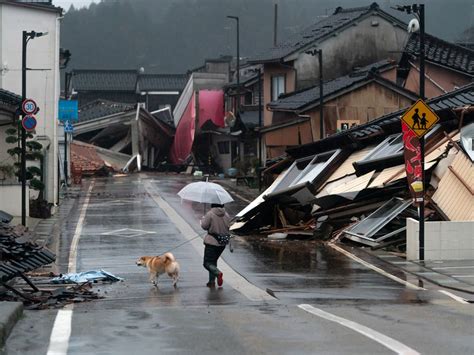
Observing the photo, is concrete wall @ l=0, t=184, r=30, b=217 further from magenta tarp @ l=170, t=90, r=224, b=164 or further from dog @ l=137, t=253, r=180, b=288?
magenta tarp @ l=170, t=90, r=224, b=164

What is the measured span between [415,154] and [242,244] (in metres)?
5.74

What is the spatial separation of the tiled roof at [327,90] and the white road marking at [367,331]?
31308 millimetres

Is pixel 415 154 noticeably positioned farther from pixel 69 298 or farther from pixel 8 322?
pixel 8 322

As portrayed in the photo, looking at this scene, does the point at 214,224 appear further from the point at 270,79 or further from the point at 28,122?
the point at 270,79

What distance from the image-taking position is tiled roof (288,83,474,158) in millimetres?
26469

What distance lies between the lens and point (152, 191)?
140 ft

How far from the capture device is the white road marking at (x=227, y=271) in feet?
48.6

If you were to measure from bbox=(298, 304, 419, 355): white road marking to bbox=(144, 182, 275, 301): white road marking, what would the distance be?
1487 millimetres

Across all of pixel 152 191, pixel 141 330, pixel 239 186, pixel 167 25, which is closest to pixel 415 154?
pixel 141 330

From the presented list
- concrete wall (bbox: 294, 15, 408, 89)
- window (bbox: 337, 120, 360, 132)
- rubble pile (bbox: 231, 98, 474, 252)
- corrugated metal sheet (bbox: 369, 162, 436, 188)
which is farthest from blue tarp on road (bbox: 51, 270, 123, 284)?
concrete wall (bbox: 294, 15, 408, 89)

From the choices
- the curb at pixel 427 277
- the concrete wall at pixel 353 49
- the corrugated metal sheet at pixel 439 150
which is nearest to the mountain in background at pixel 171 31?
the concrete wall at pixel 353 49

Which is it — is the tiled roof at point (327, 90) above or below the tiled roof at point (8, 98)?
above

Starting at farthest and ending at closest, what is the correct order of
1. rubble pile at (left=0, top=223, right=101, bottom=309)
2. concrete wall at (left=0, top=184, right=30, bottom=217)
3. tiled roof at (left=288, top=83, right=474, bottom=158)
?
1. concrete wall at (left=0, top=184, right=30, bottom=217)
2. tiled roof at (left=288, top=83, right=474, bottom=158)
3. rubble pile at (left=0, top=223, right=101, bottom=309)

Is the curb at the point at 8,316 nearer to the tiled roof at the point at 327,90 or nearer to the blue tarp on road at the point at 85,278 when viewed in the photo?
the blue tarp on road at the point at 85,278
